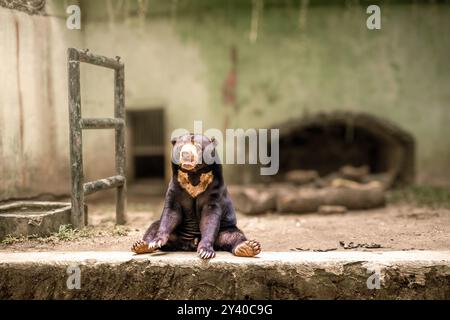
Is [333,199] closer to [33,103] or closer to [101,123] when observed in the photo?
[101,123]

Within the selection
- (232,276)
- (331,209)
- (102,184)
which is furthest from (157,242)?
(331,209)

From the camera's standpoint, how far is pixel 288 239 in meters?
4.53

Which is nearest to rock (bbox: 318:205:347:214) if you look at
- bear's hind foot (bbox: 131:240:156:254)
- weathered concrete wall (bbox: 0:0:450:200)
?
weathered concrete wall (bbox: 0:0:450:200)

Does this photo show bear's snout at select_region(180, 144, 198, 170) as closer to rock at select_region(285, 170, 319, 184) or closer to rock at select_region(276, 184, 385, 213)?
rock at select_region(276, 184, 385, 213)

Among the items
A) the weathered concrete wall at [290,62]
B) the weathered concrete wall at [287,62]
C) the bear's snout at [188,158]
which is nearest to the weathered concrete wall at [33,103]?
the weathered concrete wall at [287,62]

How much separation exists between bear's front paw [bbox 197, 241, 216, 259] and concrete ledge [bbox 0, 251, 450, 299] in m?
0.05

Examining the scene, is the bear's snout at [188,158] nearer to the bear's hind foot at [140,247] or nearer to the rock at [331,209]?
the bear's hind foot at [140,247]

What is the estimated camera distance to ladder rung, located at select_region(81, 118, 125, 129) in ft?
15.4

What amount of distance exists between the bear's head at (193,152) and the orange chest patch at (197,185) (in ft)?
0.25

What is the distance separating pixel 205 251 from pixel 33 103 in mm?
3139

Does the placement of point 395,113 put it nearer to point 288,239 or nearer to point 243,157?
point 243,157

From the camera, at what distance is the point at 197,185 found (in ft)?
12.7

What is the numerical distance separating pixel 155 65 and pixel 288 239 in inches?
173
